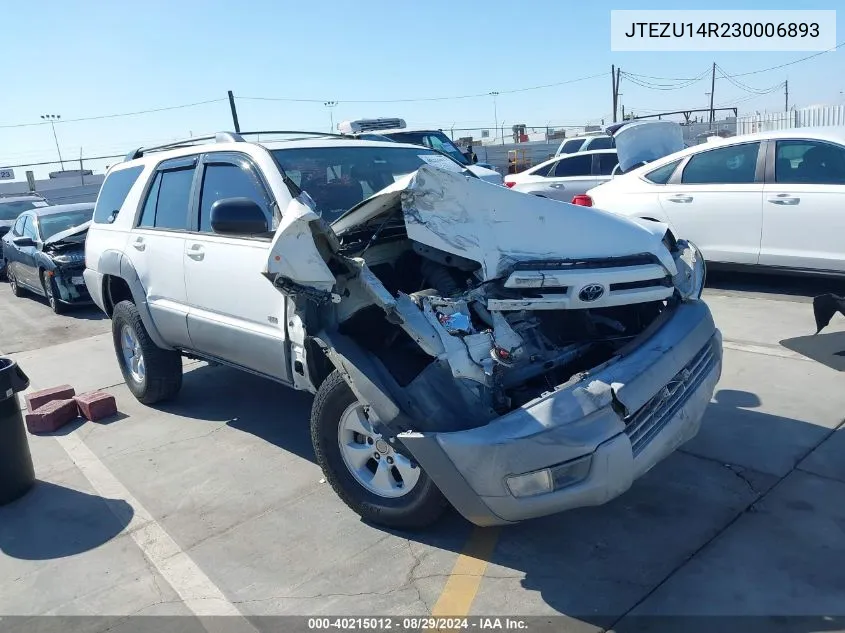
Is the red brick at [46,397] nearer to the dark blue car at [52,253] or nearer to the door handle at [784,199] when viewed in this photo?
the dark blue car at [52,253]

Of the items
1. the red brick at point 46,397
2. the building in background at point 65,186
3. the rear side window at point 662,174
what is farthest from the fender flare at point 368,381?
the building in background at point 65,186

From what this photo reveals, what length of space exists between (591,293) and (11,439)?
354 cm

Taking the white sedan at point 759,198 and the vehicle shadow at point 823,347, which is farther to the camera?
the white sedan at point 759,198

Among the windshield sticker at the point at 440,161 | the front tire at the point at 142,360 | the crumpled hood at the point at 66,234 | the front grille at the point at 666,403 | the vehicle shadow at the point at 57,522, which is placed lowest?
the vehicle shadow at the point at 57,522

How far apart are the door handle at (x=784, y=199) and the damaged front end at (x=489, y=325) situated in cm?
374

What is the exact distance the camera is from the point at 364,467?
12.1 ft

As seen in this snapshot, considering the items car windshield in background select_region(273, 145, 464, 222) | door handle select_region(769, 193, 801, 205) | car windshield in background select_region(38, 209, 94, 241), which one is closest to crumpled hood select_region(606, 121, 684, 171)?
door handle select_region(769, 193, 801, 205)

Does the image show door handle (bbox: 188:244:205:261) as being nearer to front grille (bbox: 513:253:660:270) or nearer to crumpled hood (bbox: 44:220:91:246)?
front grille (bbox: 513:253:660:270)

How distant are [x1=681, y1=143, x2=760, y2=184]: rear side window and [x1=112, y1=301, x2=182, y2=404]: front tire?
570 cm

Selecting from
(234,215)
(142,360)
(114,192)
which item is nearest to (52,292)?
(114,192)

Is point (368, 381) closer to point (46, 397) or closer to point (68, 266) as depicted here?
point (46, 397)

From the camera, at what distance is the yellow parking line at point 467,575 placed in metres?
3.04

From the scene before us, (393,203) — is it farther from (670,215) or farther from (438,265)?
(670,215)

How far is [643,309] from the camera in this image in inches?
159
